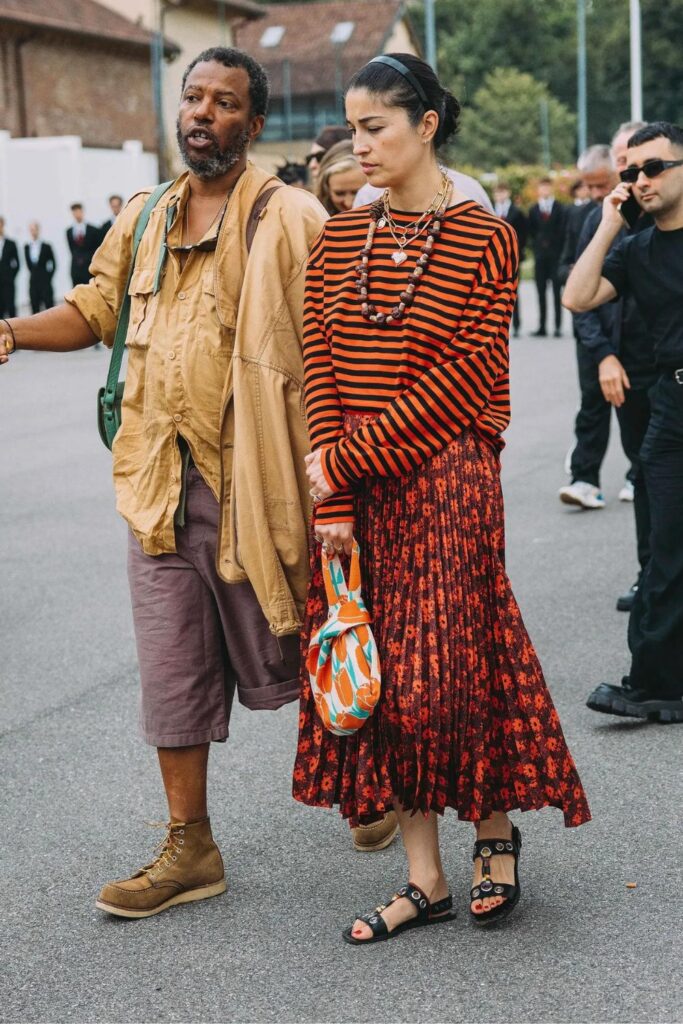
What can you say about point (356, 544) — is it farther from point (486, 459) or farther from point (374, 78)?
point (374, 78)

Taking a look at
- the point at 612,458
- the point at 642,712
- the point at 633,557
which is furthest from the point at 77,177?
the point at 642,712

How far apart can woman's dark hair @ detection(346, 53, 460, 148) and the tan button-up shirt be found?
0.56 m

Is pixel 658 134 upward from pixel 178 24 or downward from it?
downward

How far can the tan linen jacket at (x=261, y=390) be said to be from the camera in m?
3.69

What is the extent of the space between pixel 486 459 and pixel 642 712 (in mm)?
2022

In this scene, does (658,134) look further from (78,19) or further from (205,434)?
(78,19)

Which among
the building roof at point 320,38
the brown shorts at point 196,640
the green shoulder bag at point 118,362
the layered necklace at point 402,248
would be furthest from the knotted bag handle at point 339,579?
the building roof at point 320,38

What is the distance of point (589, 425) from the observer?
9.27m

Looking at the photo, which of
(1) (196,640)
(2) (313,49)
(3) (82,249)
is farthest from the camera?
(2) (313,49)

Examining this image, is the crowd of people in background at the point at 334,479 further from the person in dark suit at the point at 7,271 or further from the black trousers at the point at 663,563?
the person in dark suit at the point at 7,271

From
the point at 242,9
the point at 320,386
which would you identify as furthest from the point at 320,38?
the point at 320,386

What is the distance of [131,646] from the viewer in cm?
668

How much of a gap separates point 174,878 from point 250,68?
2.08m

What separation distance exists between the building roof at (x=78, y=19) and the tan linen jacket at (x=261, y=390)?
36.3 meters
